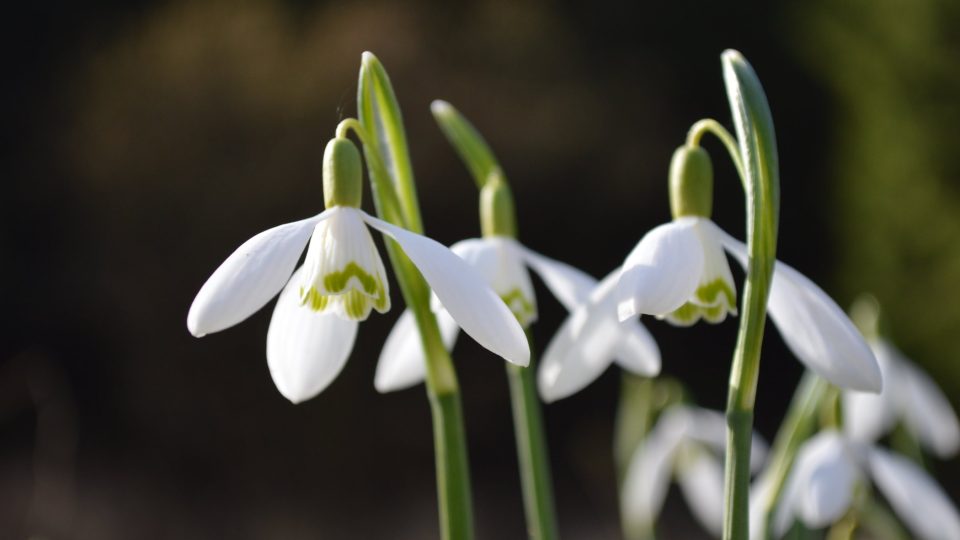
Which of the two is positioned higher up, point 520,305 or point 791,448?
point 520,305

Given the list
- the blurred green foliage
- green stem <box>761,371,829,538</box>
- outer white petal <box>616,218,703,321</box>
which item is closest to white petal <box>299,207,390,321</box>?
outer white petal <box>616,218,703,321</box>

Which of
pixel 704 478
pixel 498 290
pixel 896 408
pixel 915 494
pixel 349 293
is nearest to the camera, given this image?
pixel 349 293

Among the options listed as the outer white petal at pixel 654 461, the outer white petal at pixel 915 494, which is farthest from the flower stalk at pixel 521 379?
the outer white petal at pixel 654 461

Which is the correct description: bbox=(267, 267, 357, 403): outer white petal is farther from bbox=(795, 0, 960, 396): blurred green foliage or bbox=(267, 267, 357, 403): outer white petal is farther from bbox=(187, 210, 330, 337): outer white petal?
bbox=(795, 0, 960, 396): blurred green foliage

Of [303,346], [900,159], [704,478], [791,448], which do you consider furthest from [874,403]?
[900,159]

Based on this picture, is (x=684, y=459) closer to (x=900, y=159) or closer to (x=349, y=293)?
(x=349, y=293)
